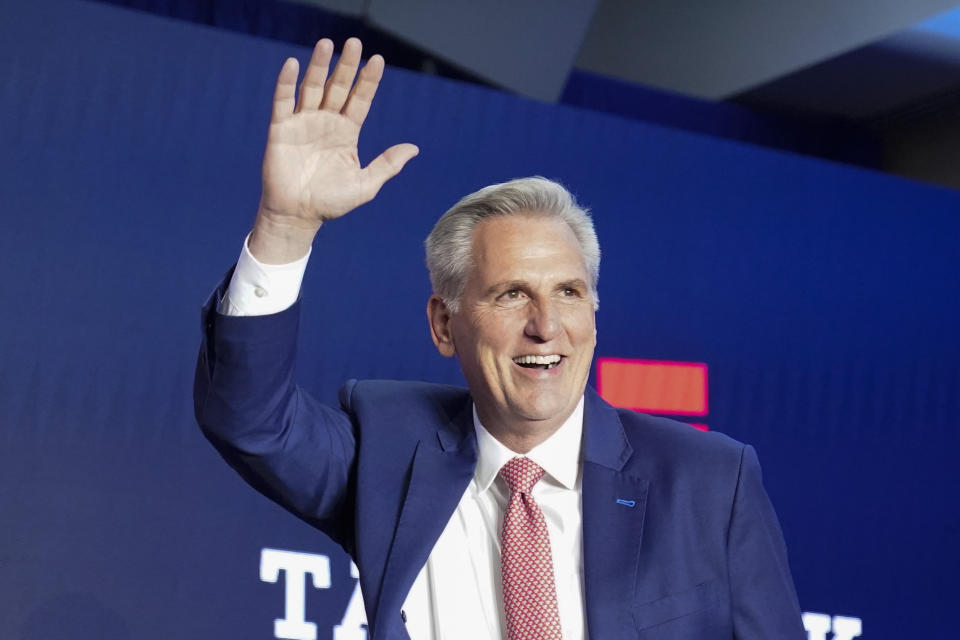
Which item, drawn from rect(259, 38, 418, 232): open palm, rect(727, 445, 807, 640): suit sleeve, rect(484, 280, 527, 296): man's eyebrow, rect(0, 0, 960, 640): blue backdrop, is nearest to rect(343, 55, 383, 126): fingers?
rect(259, 38, 418, 232): open palm

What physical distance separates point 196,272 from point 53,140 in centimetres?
49

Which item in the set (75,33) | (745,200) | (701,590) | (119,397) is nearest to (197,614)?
(119,397)

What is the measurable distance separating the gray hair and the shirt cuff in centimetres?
33

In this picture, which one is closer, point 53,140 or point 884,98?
point 53,140

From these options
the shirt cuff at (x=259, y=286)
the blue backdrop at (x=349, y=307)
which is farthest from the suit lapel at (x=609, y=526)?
the blue backdrop at (x=349, y=307)

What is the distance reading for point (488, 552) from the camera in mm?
1493

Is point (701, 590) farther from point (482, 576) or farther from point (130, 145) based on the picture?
point (130, 145)

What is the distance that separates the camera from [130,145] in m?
2.90

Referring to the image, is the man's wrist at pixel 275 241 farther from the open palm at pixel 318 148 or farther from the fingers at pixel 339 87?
the fingers at pixel 339 87

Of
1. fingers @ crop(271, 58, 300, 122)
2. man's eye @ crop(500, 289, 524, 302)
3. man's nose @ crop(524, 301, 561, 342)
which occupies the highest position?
fingers @ crop(271, 58, 300, 122)

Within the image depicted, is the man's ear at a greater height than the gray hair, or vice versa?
the gray hair

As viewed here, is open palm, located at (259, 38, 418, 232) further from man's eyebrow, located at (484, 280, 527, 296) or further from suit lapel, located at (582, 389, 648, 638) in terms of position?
suit lapel, located at (582, 389, 648, 638)

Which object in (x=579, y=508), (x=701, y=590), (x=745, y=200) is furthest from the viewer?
(x=745, y=200)

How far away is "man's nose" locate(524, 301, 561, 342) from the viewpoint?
1475mm
